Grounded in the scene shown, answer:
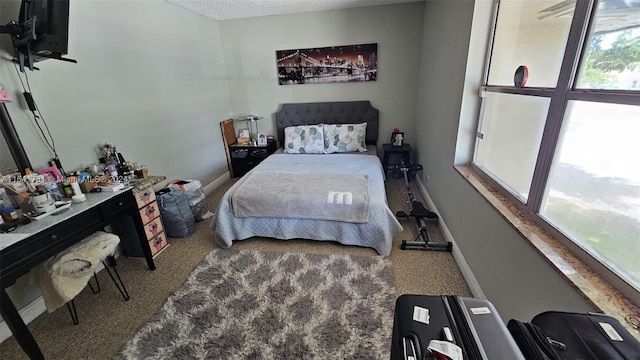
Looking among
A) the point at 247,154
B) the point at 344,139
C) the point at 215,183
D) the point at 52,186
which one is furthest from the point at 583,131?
the point at 215,183

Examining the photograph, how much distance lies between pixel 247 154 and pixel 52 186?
2455mm

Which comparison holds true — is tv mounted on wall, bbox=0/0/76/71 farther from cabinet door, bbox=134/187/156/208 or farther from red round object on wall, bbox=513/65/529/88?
red round object on wall, bbox=513/65/529/88

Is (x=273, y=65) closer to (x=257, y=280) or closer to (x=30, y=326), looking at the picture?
(x=257, y=280)

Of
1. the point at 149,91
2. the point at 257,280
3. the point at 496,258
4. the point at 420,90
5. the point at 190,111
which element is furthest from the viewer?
the point at 420,90

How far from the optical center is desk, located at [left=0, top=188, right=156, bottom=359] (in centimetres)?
123

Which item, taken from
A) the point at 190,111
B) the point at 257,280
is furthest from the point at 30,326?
the point at 190,111

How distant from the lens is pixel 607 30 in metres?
0.98

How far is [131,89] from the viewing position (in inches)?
94.3

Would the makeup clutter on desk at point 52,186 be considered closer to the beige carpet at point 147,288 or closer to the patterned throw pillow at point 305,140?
the beige carpet at point 147,288

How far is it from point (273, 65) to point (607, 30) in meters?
3.68

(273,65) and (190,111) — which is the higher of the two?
(273,65)

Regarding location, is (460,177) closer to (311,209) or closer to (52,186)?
(311,209)

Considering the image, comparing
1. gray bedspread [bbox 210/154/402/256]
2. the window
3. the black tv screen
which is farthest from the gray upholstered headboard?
the black tv screen

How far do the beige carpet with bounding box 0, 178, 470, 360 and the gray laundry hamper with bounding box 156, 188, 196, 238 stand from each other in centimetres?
10
